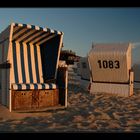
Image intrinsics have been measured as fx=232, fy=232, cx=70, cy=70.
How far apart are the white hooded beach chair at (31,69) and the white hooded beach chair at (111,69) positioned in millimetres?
5029

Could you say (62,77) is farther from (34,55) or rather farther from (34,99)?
(34,55)

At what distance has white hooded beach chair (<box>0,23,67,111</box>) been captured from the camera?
23.0 feet

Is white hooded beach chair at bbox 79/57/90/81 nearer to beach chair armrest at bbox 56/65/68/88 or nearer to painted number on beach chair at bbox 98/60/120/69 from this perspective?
painted number on beach chair at bbox 98/60/120/69

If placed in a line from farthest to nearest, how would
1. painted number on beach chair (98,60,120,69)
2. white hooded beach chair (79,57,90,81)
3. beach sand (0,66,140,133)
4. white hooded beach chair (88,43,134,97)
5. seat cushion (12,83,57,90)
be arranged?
white hooded beach chair (79,57,90,81) → painted number on beach chair (98,60,120,69) → white hooded beach chair (88,43,134,97) → seat cushion (12,83,57,90) → beach sand (0,66,140,133)

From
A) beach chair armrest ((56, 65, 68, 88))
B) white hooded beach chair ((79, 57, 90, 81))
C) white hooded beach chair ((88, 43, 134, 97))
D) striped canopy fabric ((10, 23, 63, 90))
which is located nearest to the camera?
striped canopy fabric ((10, 23, 63, 90))

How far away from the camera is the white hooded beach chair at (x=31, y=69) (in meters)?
7.01

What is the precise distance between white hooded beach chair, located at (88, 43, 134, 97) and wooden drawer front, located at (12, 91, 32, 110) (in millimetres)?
6423

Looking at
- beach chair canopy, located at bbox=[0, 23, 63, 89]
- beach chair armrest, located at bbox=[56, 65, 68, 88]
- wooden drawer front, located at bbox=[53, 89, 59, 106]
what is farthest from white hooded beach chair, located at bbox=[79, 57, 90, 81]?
wooden drawer front, located at bbox=[53, 89, 59, 106]

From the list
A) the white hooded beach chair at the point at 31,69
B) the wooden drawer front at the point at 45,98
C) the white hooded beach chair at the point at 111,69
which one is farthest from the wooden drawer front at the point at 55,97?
the white hooded beach chair at the point at 111,69
